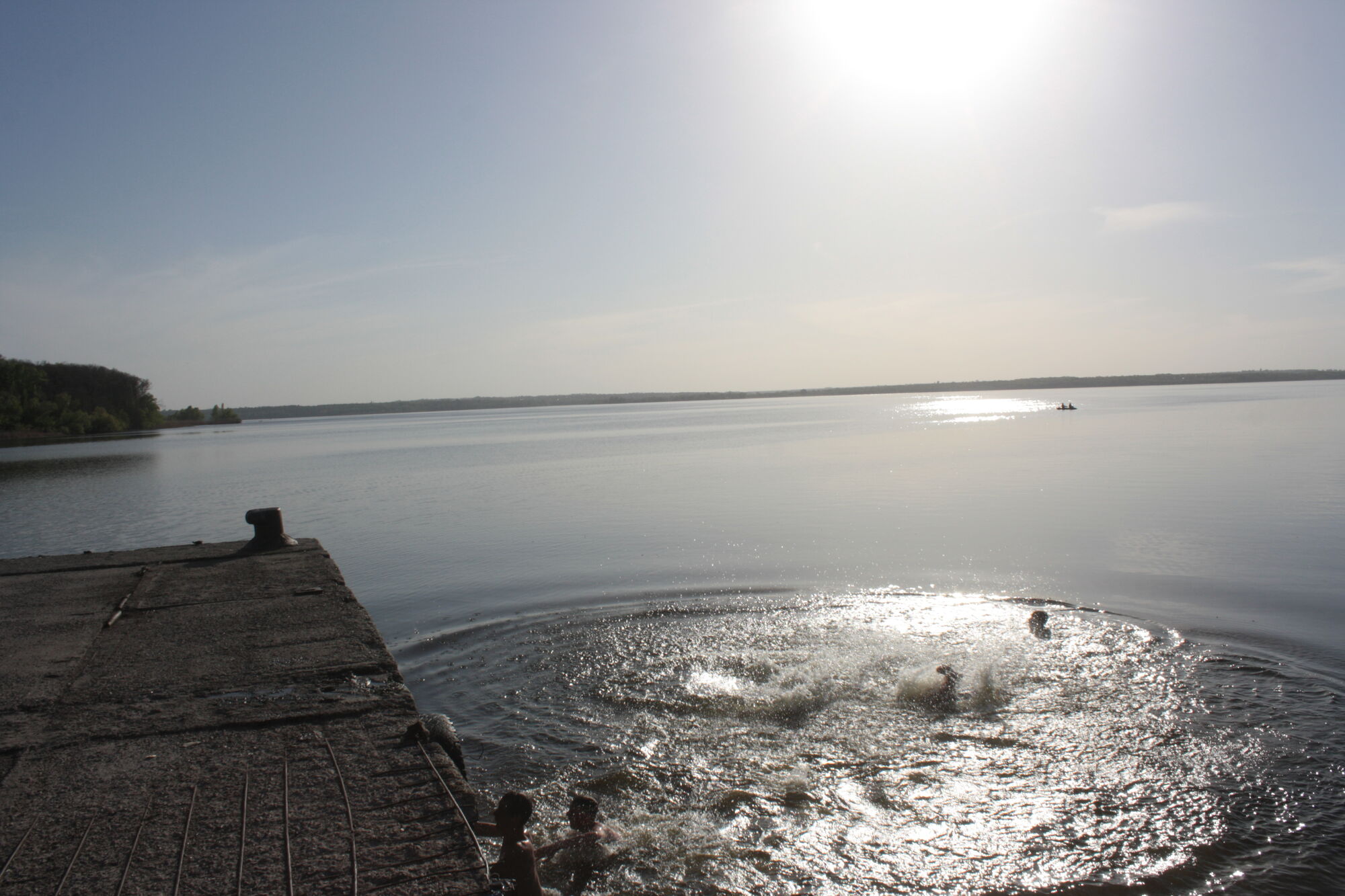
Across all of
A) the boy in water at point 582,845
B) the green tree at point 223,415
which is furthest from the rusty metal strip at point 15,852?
the green tree at point 223,415

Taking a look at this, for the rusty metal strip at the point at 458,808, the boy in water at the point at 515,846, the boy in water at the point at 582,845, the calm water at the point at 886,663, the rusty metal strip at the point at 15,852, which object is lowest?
the calm water at the point at 886,663

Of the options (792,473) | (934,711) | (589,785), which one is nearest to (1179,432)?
(792,473)

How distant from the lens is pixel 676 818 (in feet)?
16.9

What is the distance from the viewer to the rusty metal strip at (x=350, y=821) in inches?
120

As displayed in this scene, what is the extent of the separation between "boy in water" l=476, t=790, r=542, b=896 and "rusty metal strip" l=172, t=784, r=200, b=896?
1.16m

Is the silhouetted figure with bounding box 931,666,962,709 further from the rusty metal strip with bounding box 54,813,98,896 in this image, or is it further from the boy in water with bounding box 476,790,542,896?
the rusty metal strip with bounding box 54,813,98,896

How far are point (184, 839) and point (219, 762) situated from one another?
0.81m

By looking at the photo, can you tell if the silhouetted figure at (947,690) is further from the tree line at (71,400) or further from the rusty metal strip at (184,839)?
the tree line at (71,400)

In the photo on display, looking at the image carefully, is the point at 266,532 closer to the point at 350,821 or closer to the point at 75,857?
the point at 75,857

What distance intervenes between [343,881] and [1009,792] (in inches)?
163

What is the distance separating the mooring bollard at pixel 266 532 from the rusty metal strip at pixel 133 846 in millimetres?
Answer: 7494

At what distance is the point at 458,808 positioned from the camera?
11.8 feet

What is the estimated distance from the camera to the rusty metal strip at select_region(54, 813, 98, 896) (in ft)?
10.1

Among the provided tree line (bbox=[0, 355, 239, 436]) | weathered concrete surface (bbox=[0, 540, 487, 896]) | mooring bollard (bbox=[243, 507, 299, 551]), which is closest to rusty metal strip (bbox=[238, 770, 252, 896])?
weathered concrete surface (bbox=[0, 540, 487, 896])
